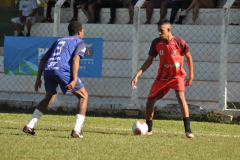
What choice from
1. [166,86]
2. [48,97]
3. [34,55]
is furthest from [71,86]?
[34,55]

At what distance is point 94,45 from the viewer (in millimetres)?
9148

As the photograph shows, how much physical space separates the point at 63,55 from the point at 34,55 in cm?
470

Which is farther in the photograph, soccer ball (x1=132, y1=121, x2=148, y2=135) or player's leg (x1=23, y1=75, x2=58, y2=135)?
soccer ball (x1=132, y1=121, x2=148, y2=135)

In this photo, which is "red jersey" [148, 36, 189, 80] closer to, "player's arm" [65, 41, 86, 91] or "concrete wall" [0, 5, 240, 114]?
"player's arm" [65, 41, 86, 91]

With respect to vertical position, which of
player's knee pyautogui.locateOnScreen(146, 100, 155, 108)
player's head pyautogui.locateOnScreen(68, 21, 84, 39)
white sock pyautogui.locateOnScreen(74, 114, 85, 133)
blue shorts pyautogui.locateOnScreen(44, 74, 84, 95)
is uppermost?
player's head pyautogui.locateOnScreen(68, 21, 84, 39)

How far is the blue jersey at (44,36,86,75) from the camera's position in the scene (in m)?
5.00

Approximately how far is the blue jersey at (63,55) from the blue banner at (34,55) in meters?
3.91

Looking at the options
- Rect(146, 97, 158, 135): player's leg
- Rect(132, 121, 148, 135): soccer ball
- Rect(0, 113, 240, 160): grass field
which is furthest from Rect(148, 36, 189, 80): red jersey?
Rect(0, 113, 240, 160): grass field

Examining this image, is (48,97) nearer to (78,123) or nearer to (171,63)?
Result: (78,123)

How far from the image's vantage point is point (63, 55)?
16.6 ft

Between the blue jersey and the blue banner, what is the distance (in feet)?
12.8

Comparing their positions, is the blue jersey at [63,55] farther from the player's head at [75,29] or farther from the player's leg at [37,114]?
the player's leg at [37,114]

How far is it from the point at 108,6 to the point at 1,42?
4159 millimetres

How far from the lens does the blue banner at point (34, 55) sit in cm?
911
